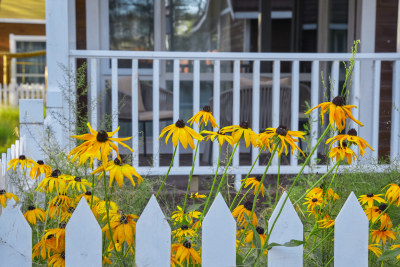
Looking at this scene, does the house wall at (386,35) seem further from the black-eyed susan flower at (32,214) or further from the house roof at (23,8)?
the house roof at (23,8)

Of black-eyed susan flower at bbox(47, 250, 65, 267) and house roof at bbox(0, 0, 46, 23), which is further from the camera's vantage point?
house roof at bbox(0, 0, 46, 23)

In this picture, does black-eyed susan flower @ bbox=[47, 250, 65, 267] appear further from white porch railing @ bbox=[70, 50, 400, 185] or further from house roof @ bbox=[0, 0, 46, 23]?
house roof @ bbox=[0, 0, 46, 23]

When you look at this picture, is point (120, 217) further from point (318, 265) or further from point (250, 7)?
point (250, 7)

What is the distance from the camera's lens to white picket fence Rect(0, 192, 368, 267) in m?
1.66

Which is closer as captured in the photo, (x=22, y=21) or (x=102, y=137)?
(x=102, y=137)

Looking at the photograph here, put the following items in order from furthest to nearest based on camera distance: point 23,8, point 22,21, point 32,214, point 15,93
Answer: point 22,21
point 15,93
point 23,8
point 32,214

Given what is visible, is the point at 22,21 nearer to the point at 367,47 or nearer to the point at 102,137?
the point at 367,47

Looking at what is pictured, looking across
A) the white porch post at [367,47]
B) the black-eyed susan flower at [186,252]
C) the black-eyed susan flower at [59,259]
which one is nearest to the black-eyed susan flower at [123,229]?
the black-eyed susan flower at [186,252]

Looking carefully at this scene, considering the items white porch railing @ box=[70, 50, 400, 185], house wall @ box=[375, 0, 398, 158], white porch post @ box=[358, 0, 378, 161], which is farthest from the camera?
house wall @ box=[375, 0, 398, 158]

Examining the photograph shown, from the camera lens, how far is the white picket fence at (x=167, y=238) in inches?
65.5

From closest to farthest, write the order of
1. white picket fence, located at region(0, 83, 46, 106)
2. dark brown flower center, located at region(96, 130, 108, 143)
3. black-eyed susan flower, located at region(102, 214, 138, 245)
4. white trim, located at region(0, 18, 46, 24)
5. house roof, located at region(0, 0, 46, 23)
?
1. dark brown flower center, located at region(96, 130, 108, 143)
2. black-eyed susan flower, located at region(102, 214, 138, 245)
3. house roof, located at region(0, 0, 46, 23)
4. white picket fence, located at region(0, 83, 46, 106)
5. white trim, located at region(0, 18, 46, 24)

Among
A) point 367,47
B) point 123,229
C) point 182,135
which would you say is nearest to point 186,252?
point 123,229

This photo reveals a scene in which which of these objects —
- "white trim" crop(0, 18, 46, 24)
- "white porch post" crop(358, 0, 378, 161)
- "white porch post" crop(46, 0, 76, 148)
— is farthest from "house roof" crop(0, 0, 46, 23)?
"white porch post" crop(358, 0, 378, 161)

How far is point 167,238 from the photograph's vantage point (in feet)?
5.50
